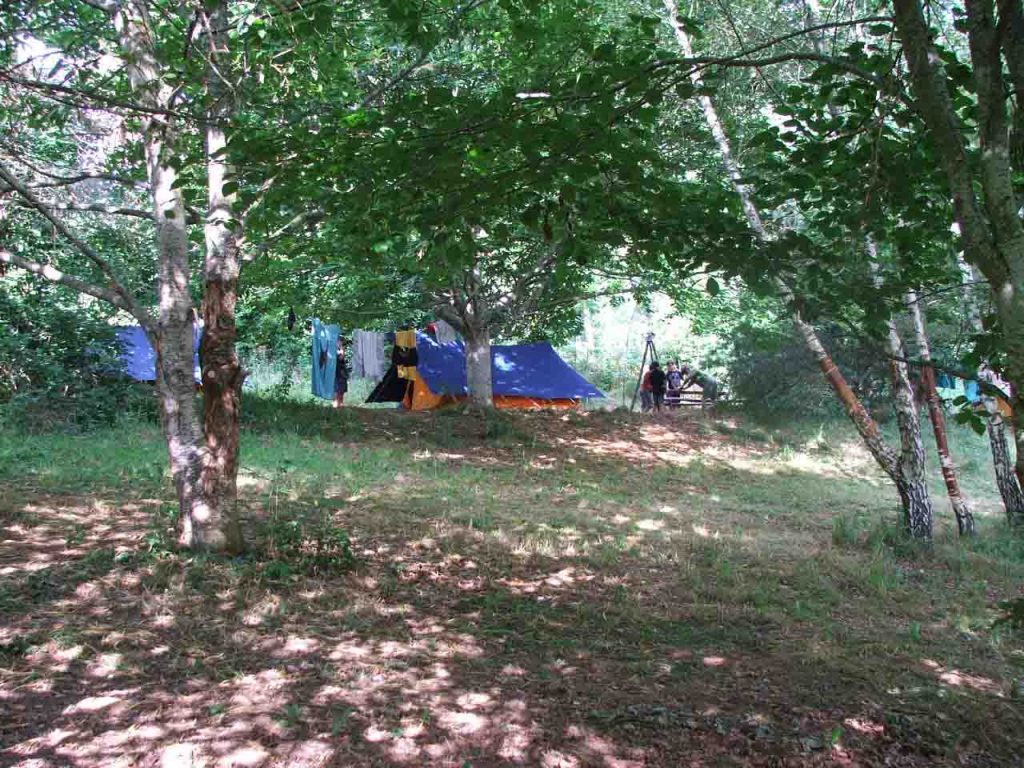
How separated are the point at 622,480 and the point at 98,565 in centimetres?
757

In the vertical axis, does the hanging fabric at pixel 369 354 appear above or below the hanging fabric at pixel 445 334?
below

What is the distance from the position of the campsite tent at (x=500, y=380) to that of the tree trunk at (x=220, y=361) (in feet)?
35.6

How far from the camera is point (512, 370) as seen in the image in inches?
677

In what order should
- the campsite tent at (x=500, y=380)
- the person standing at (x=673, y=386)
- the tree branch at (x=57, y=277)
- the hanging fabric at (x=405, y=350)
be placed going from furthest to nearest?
the person standing at (x=673, y=386) < the campsite tent at (x=500, y=380) < the hanging fabric at (x=405, y=350) < the tree branch at (x=57, y=277)

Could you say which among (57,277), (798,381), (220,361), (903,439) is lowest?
(903,439)

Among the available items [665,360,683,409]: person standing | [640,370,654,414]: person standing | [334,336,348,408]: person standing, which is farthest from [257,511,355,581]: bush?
[665,360,683,409]: person standing

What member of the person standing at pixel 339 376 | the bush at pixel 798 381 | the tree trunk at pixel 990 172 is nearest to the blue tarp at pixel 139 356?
the person standing at pixel 339 376

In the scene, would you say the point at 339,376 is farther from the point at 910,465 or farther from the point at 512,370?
the point at 910,465

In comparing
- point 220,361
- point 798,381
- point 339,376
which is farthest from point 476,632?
point 798,381

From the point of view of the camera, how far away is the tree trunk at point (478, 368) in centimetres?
1500

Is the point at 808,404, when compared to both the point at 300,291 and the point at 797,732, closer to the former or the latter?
the point at 300,291

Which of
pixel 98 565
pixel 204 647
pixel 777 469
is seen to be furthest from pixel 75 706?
pixel 777 469

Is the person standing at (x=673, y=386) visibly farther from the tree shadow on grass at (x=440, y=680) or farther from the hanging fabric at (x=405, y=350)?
the tree shadow on grass at (x=440, y=680)

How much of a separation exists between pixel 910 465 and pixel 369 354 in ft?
36.7
